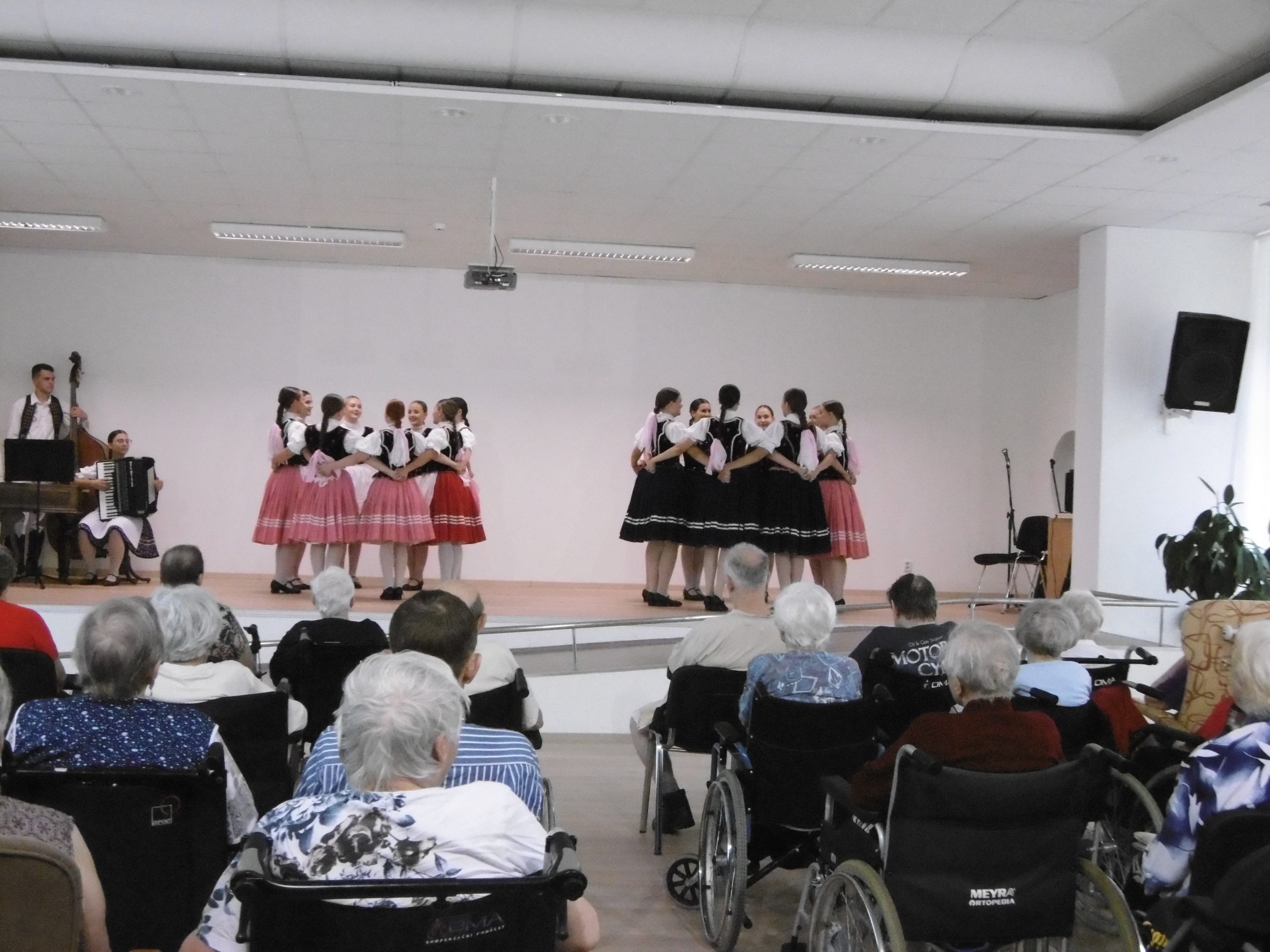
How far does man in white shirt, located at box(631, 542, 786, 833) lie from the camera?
12.4 feet

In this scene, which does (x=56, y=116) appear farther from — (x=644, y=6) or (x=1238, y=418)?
(x=1238, y=418)

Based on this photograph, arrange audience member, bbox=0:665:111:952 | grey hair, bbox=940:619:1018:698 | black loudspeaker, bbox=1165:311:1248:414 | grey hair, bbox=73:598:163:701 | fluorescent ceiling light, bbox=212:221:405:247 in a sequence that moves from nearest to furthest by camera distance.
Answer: audience member, bbox=0:665:111:952, grey hair, bbox=73:598:163:701, grey hair, bbox=940:619:1018:698, black loudspeaker, bbox=1165:311:1248:414, fluorescent ceiling light, bbox=212:221:405:247

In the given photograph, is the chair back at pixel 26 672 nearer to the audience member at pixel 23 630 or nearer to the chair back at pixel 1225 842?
the audience member at pixel 23 630

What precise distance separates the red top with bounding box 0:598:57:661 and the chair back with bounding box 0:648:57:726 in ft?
0.73

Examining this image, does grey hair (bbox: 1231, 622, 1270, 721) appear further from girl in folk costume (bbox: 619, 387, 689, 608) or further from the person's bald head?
girl in folk costume (bbox: 619, 387, 689, 608)

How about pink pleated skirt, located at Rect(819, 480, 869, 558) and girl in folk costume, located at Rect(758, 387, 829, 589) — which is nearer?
girl in folk costume, located at Rect(758, 387, 829, 589)

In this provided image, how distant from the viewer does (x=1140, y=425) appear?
8094 millimetres

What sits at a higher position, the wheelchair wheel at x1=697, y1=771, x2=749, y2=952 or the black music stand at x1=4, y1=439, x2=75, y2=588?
the black music stand at x1=4, y1=439, x2=75, y2=588

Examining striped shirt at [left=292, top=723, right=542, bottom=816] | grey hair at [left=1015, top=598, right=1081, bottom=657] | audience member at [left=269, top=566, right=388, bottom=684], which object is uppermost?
grey hair at [left=1015, top=598, right=1081, bottom=657]

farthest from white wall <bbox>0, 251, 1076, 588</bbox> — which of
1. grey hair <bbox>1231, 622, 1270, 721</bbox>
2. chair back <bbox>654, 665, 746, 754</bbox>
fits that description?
grey hair <bbox>1231, 622, 1270, 721</bbox>

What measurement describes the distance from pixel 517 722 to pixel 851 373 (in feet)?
26.5

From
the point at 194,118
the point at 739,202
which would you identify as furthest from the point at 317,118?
the point at 739,202

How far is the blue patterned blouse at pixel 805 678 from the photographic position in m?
A: 3.18

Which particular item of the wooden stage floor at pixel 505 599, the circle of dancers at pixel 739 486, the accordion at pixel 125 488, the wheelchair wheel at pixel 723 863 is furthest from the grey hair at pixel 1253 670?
the accordion at pixel 125 488
